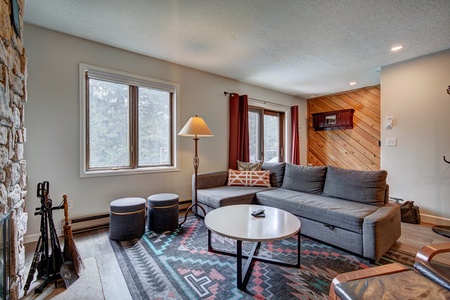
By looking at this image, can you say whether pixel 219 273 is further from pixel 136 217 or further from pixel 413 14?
pixel 413 14

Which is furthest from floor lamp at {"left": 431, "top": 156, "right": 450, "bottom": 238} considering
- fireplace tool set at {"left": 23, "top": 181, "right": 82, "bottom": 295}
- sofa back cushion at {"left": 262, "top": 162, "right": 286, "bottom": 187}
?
fireplace tool set at {"left": 23, "top": 181, "right": 82, "bottom": 295}

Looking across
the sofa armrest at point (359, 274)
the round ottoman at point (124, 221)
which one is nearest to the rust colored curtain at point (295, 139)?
the round ottoman at point (124, 221)

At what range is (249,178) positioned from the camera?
11.6 feet

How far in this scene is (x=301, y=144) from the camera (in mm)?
5727

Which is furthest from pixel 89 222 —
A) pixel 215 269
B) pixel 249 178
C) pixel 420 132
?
pixel 420 132

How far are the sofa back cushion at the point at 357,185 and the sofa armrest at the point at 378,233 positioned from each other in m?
0.31

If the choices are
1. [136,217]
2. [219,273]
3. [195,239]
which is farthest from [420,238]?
[136,217]

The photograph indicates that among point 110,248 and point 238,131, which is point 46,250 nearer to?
point 110,248

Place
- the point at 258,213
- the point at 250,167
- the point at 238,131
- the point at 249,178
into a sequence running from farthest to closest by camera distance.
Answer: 1. the point at 238,131
2. the point at 250,167
3. the point at 249,178
4. the point at 258,213

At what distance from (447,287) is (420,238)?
1.97m

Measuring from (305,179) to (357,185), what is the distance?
69 centimetres

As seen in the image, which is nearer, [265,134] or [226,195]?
[226,195]

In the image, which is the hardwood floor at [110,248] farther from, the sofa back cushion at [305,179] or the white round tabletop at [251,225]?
the sofa back cushion at [305,179]

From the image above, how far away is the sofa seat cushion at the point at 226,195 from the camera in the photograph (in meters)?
2.84
